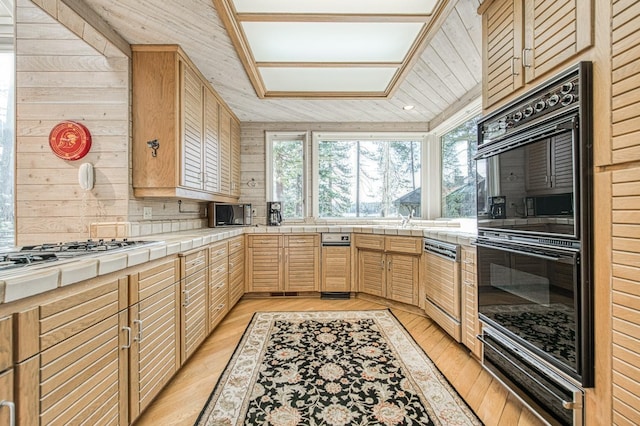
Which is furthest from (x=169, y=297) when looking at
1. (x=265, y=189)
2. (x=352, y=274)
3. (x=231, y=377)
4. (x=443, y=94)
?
(x=443, y=94)

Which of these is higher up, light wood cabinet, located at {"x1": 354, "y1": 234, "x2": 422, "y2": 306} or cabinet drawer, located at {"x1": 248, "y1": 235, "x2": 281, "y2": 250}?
cabinet drawer, located at {"x1": 248, "y1": 235, "x2": 281, "y2": 250}

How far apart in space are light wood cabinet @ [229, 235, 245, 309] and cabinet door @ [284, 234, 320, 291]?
54 cm

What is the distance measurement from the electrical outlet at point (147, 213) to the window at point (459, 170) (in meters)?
3.18

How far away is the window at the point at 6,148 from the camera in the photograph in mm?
2123

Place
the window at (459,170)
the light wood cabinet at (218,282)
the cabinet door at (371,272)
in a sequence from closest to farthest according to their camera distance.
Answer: the light wood cabinet at (218,282), the window at (459,170), the cabinet door at (371,272)

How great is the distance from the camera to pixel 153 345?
1.56 metres

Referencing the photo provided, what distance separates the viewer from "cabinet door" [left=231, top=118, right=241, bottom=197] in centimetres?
393

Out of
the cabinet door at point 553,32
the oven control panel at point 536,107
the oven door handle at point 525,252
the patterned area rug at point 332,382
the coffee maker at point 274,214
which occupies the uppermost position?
the cabinet door at point 553,32

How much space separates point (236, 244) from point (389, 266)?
5.79 ft

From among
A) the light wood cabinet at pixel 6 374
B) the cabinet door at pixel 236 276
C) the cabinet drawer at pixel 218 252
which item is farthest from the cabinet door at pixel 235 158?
the light wood cabinet at pixel 6 374

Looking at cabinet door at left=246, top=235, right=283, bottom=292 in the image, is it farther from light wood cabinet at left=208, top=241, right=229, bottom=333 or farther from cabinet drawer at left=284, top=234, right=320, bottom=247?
light wood cabinet at left=208, top=241, right=229, bottom=333

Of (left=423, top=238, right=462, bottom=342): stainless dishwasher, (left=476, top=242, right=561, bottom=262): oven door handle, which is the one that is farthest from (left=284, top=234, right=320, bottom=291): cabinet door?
(left=476, top=242, right=561, bottom=262): oven door handle

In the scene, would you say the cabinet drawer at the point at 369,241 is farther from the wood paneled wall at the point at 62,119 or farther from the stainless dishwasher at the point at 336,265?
the wood paneled wall at the point at 62,119

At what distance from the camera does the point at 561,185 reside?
1276 mm
